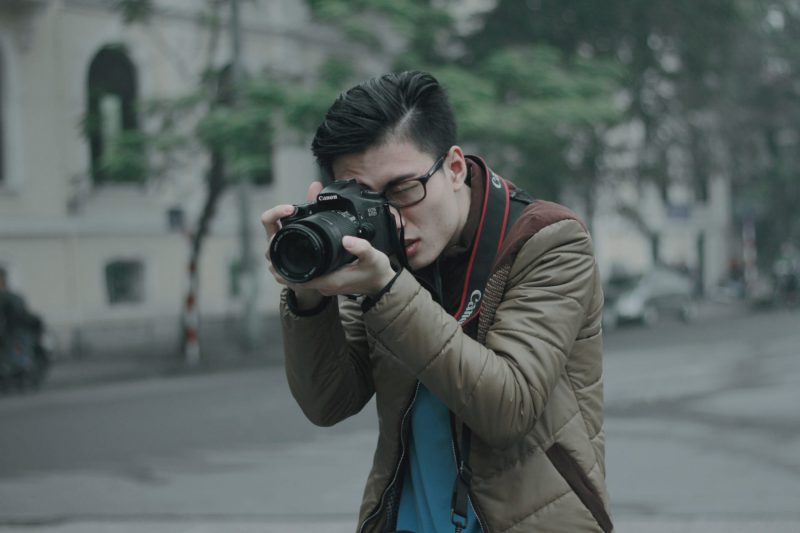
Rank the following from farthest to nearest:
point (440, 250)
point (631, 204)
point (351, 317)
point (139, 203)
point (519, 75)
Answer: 1. point (631, 204)
2. point (139, 203)
3. point (519, 75)
4. point (351, 317)
5. point (440, 250)

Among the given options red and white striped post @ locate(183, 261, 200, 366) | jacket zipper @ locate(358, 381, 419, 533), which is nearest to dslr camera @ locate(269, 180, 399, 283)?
jacket zipper @ locate(358, 381, 419, 533)

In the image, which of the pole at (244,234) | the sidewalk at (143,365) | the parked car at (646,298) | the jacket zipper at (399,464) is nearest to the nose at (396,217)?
the jacket zipper at (399,464)

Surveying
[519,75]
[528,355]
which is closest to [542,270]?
[528,355]

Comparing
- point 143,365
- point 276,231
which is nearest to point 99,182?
point 143,365

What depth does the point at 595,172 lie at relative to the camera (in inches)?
814

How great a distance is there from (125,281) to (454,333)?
1887cm

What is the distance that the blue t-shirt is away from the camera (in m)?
1.91

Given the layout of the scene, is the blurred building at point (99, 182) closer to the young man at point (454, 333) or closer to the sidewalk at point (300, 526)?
the sidewalk at point (300, 526)

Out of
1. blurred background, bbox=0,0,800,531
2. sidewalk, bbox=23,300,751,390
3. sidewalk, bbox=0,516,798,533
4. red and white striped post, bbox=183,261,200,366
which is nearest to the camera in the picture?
sidewalk, bbox=0,516,798,533

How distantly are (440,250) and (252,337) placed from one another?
52.8 feet

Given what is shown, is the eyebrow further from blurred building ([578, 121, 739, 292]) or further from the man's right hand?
blurred building ([578, 121, 739, 292])

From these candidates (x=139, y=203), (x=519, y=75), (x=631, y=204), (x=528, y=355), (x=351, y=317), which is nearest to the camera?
(x=528, y=355)

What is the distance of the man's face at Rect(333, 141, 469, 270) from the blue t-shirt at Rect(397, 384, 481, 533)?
0.26m

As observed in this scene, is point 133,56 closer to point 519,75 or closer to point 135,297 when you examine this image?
point 135,297
